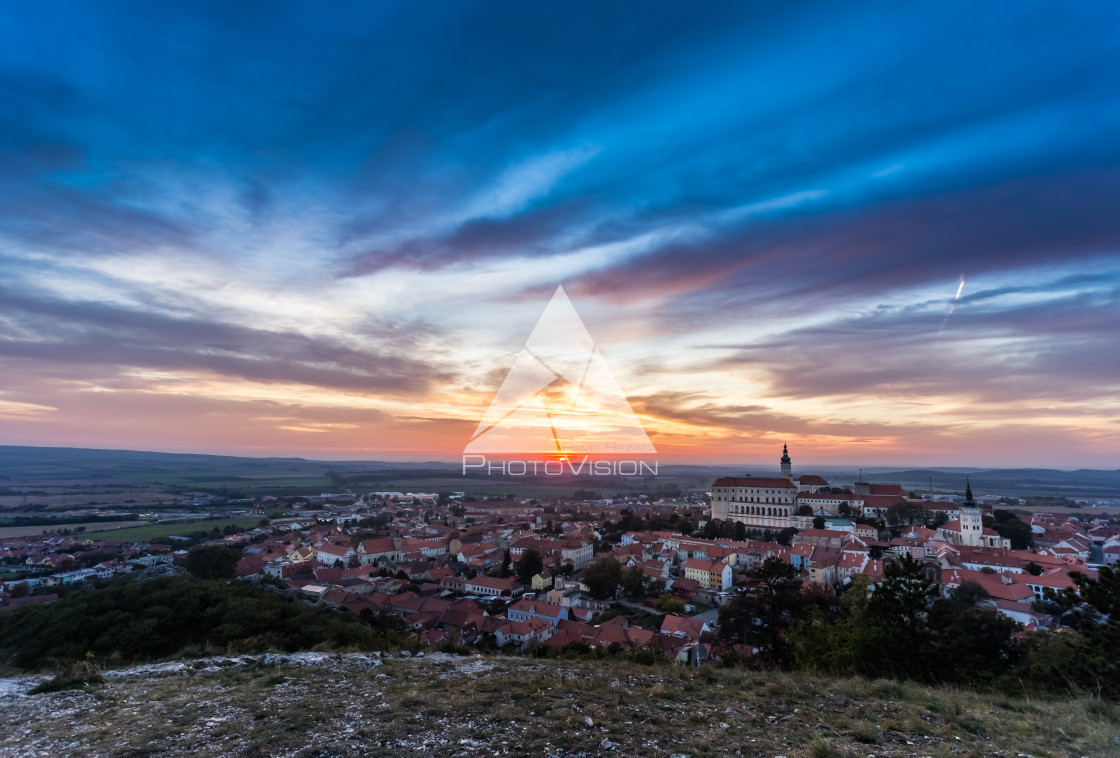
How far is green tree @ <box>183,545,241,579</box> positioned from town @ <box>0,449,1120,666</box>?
1226mm

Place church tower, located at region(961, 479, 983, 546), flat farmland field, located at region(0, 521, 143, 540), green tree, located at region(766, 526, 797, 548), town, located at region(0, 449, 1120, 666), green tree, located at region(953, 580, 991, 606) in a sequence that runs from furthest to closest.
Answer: flat farmland field, located at region(0, 521, 143, 540) → green tree, located at region(766, 526, 797, 548) → church tower, located at region(961, 479, 983, 546) → green tree, located at region(953, 580, 991, 606) → town, located at region(0, 449, 1120, 666)

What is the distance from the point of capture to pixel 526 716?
17.3ft

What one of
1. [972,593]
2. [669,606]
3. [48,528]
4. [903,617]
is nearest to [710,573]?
[669,606]

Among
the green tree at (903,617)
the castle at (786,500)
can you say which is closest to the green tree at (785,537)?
the castle at (786,500)

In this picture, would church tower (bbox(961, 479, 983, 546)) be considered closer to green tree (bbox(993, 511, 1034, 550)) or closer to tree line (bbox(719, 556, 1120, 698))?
green tree (bbox(993, 511, 1034, 550))

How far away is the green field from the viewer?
53375 mm

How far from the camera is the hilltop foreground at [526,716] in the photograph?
457 centimetres

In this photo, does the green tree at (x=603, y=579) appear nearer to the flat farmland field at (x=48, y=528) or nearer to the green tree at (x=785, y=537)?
the green tree at (x=785, y=537)

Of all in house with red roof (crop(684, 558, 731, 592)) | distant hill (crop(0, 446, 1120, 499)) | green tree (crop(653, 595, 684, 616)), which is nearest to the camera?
green tree (crop(653, 595, 684, 616))

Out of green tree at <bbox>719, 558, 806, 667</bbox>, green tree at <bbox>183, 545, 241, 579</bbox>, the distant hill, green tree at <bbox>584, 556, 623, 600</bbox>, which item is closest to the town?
green tree at <bbox>584, 556, 623, 600</bbox>

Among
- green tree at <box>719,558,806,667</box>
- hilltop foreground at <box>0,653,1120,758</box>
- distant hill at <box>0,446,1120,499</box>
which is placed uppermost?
hilltop foreground at <box>0,653,1120,758</box>

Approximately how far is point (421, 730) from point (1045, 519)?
8770 centimetres

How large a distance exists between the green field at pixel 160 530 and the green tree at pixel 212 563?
2826 centimetres

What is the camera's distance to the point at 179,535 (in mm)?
55406
